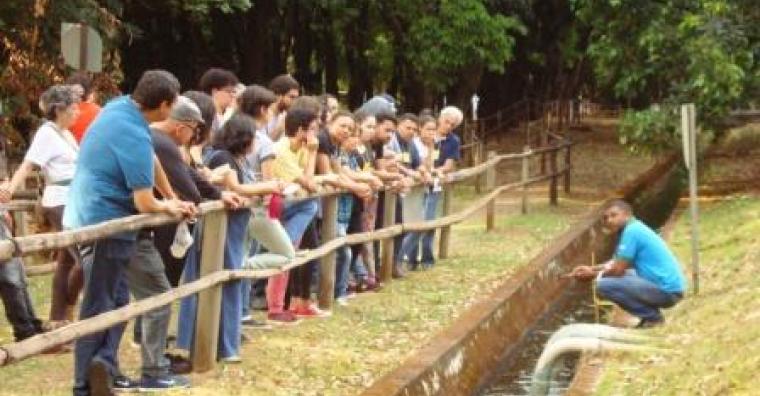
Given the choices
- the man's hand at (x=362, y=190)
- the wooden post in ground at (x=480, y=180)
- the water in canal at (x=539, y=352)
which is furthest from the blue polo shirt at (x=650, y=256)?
the wooden post in ground at (x=480, y=180)

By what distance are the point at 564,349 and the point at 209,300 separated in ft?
9.10

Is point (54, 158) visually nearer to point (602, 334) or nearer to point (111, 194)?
point (111, 194)

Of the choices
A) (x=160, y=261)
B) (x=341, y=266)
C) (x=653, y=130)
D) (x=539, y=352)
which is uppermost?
(x=653, y=130)

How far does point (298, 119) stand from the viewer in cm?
902

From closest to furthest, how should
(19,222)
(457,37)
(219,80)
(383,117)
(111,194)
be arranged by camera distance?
1. (111,194)
2. (219,80)
3. (19,222)
4. (383,117)
5. (457,37)

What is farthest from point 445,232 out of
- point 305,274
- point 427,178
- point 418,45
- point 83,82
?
point 418,45

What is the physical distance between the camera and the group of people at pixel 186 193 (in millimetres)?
6539

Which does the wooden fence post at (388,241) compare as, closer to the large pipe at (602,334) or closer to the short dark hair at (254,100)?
the large pipe at (602,334)

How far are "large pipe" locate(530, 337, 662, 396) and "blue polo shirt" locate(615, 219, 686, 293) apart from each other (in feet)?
3.35

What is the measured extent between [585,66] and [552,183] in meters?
24.6

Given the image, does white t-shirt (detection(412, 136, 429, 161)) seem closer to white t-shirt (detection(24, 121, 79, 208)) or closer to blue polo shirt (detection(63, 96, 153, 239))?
white t-shirt (detection(24, 121, 79, 208))

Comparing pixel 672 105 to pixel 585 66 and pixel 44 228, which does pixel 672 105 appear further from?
pixel 585 66

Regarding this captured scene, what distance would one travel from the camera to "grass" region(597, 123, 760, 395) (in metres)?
7.37

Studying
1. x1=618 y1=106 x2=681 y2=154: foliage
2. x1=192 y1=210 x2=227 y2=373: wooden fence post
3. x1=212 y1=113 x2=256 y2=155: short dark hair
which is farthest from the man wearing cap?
x1=618 y1=106 x2=681 y2=154: foliage
